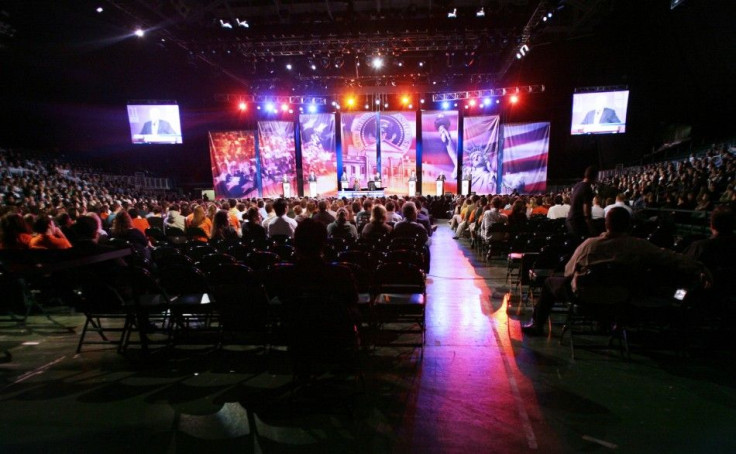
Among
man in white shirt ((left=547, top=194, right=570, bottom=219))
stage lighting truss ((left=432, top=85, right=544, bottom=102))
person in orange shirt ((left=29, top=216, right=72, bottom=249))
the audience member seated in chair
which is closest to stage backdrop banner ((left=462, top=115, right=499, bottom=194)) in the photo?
stage lighting truss ((left=432, top=85, right=544, bottom=102))

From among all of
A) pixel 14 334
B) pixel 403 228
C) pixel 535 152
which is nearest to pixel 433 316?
pixel 403 228

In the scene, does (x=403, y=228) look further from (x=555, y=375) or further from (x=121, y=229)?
(x=121, y=229)

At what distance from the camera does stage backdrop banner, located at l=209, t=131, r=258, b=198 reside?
62.7ft

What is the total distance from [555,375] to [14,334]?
6065 mm

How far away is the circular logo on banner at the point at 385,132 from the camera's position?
62.6 ft

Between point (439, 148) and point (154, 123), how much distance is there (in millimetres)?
14184

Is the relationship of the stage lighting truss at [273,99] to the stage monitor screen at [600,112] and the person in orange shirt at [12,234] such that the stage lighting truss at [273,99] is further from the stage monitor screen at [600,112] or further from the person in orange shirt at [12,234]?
the person in orange shirt at [12,234]

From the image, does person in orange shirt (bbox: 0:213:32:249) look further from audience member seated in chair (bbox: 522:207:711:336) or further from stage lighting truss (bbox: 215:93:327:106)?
stage lighting truss (bbox: 215:93:327:106)

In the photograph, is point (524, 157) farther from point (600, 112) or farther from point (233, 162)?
point (233, 162)

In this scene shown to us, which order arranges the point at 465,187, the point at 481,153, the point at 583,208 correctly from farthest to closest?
the point at 481,153 < the point at 465,187 < the point at 583,208

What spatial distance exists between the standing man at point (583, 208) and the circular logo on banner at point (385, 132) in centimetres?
1459

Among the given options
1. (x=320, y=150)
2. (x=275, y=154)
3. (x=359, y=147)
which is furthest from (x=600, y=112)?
(x=275, y=154)

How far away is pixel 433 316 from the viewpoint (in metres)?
4.69

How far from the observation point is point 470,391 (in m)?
2.93
